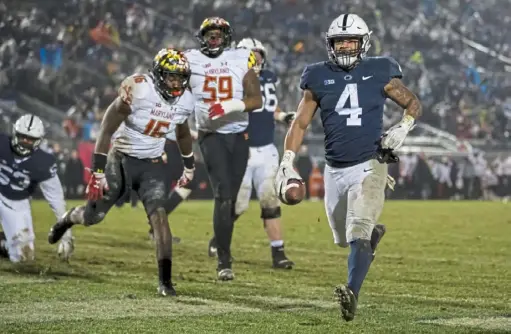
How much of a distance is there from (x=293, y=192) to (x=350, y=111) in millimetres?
653

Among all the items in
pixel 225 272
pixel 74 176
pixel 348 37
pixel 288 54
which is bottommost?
pixel 74 176

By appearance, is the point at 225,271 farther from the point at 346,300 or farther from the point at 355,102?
the point at 346,300

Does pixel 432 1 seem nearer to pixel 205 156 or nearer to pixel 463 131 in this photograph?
pixel 463 131

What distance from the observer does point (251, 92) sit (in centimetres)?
768

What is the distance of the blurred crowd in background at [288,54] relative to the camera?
21562 millimetres

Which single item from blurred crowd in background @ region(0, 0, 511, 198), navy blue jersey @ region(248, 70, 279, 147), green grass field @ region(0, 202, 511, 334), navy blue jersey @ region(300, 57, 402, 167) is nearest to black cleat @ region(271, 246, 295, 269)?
green grass field @ region(0, 202, 511, 334)

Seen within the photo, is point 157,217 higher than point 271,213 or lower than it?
higher

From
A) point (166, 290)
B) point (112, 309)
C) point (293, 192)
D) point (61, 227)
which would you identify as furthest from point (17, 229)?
point (293, 192)

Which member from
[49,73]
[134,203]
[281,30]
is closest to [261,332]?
[134,203]

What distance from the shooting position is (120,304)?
231 inches

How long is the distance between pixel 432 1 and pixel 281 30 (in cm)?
564

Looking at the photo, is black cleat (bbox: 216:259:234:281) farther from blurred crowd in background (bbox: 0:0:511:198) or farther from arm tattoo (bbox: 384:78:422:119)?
blurred crowd in background (bbox: 0:0:511:198)

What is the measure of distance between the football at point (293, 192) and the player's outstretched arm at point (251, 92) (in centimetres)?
215

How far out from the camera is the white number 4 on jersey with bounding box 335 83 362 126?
5.66 m
